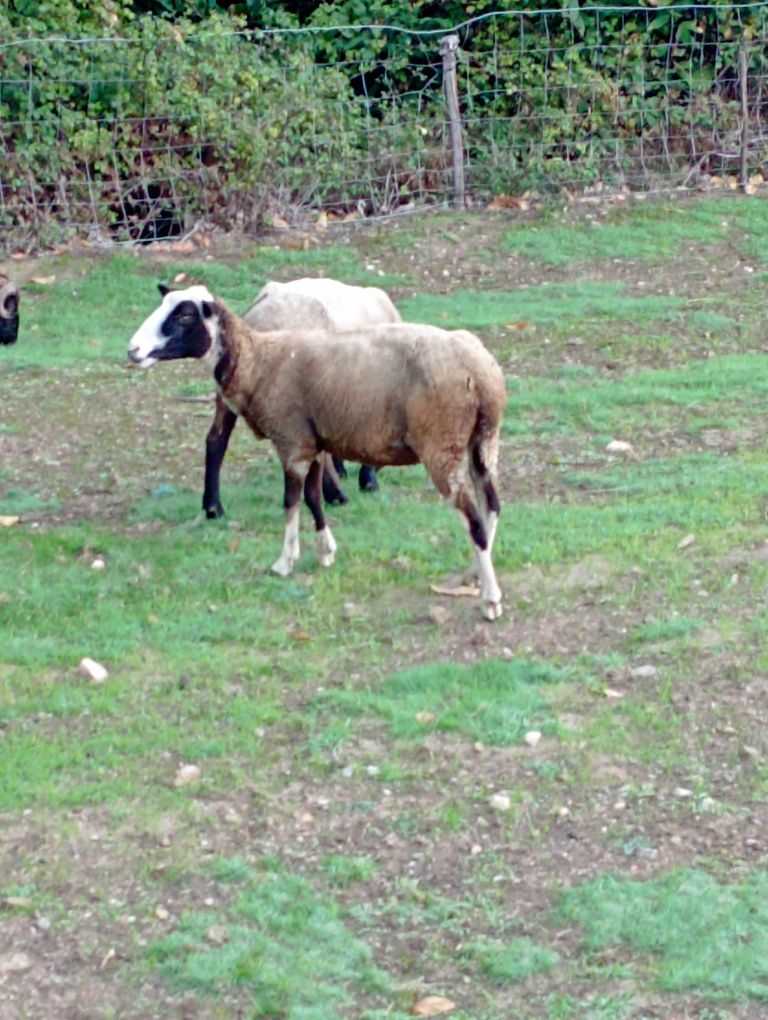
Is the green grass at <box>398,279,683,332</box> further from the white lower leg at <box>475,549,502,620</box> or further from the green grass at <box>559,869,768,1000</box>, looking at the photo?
the green grass at <box>559,869,768,1000</box>

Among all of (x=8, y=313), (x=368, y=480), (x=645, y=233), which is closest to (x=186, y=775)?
(x=368, y=480)

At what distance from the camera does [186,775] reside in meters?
6.27

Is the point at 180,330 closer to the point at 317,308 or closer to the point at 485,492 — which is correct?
A: the point at 317,308

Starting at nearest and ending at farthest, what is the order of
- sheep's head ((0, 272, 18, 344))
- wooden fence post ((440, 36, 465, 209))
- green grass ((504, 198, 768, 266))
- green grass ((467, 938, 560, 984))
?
green grass ((467, 938, 560, 984)), sheep's head ((0, 272, 18, 344)), green grass ((504, 198, 768, 266)), wooden fence post ((440, 36, 465, 209))

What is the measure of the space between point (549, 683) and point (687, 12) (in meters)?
11.4

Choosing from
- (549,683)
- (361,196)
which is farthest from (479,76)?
(549,683)

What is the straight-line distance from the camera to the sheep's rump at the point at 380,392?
24.6 ft

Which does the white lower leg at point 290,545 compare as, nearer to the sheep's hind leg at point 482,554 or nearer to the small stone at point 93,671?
the sheep's hind leg at point 482,554

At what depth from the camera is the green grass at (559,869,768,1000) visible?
5.04 meters

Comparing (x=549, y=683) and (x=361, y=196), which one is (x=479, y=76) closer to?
(x=361, y=196)

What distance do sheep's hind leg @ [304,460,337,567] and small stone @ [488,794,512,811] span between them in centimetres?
232

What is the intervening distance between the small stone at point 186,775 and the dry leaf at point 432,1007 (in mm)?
1527

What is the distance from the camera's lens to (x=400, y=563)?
8.18 m

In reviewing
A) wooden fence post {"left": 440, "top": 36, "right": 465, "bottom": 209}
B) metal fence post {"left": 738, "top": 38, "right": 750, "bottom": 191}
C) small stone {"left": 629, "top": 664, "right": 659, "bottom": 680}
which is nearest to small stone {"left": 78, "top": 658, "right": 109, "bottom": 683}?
small stone {"left": 629, "top": 664, "right": 659, "bottom": 680}
